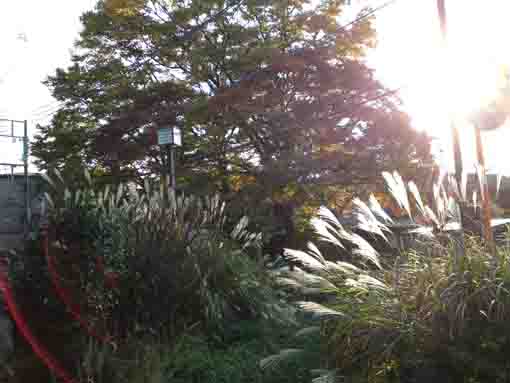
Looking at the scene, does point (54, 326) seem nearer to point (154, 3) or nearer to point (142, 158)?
point (142, 158)

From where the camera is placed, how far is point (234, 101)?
1207 centimetres

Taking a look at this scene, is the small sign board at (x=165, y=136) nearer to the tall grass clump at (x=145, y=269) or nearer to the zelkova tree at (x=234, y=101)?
the tall grass clump at (x=145, y=269)

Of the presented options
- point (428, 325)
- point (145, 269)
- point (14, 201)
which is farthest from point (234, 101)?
point (428, 325)

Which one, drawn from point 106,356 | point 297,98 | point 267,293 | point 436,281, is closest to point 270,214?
point 297,98

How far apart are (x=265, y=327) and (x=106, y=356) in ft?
5.43

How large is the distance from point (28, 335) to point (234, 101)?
8097mm

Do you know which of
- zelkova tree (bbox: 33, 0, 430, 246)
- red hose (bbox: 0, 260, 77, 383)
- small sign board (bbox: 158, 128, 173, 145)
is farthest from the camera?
zelkova tree (bbox: 33, 0, 430, 246)

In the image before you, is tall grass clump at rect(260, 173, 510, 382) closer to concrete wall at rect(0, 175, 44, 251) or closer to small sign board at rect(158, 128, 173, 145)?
small sign board at rect(158, 128, 173, 145)

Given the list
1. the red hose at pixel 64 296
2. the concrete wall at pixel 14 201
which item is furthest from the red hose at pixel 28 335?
the concrete wall at pixel 14 201

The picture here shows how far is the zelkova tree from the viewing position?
38.6 ft

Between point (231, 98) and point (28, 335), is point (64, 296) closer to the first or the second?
point (28, 335)

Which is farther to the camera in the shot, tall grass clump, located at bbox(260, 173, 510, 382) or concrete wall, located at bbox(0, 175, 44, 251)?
concrete wall, located at bbox(0, 175, 44, 251)

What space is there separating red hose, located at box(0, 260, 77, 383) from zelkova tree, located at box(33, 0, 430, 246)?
6509 millimetres

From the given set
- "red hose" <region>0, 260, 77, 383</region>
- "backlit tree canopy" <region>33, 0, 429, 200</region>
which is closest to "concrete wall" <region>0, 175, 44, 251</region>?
"red hose" <region>0, 260, 77, 383</region>
